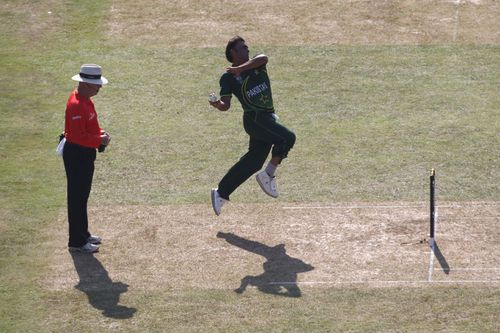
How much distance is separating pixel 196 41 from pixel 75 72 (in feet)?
8.29

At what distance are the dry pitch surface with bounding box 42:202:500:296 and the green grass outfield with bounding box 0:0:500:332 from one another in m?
0.27

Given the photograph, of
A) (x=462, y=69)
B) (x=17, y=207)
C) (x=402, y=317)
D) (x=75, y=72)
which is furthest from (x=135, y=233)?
(x=462, y=69)

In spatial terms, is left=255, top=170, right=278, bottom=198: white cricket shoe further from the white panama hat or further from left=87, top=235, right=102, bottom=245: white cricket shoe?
the white panama hat

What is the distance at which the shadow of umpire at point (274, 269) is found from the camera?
38.3 feet

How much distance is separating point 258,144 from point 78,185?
8.11 feet

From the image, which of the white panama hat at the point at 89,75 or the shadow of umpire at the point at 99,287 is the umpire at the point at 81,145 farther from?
the shadow of umpire at the point at 99,287

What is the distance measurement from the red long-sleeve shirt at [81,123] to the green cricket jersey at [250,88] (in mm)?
1832

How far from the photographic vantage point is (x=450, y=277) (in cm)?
1174

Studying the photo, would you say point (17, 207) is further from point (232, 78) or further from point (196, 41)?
point (196, 41)

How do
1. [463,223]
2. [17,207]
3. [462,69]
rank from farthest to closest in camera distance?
[462,69] < [17,207] < [463,223]

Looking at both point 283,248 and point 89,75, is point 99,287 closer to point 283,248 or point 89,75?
point 283,248

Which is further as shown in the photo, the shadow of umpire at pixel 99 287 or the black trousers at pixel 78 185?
the black trousers at pixel 78 185

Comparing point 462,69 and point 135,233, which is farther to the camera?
point 462,69

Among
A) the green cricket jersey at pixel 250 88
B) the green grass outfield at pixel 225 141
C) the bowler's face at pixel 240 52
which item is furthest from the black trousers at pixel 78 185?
the bowler's face at pixel 240 52
